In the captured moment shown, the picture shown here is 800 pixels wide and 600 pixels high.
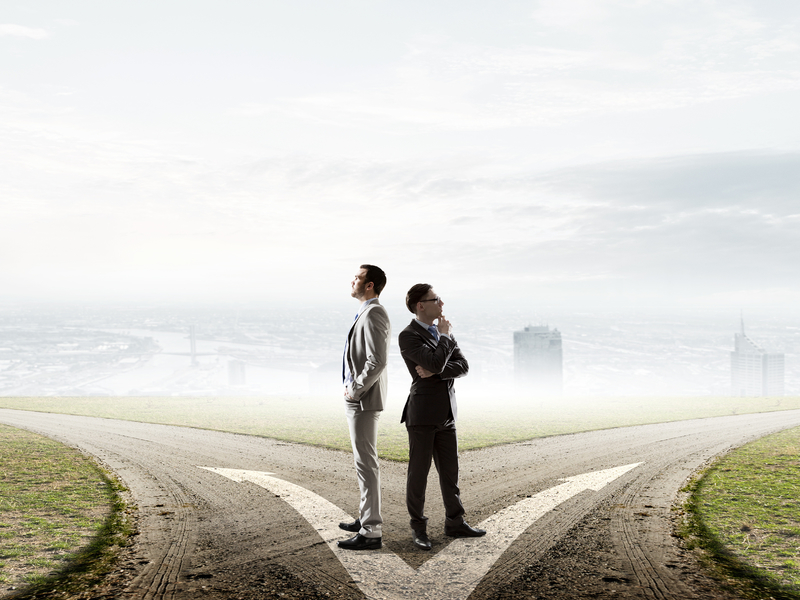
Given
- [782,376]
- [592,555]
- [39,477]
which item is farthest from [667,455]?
[782,376]

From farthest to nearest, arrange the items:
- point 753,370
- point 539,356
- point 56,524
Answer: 1. point 753,370
2. point 539,356
3. point 56,524

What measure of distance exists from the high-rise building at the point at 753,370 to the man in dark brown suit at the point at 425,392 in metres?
186

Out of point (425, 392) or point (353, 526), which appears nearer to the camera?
point (425, 392)

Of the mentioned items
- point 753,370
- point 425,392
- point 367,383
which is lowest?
point 753,370

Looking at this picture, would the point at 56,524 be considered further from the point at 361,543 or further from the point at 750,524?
the point at 750,524

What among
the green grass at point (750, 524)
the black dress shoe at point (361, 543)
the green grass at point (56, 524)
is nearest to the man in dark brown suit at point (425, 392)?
the black dress shoe at point (361, 543)

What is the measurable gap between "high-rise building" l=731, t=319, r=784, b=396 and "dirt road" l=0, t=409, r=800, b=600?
181 metres

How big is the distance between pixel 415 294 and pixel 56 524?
5244 mm

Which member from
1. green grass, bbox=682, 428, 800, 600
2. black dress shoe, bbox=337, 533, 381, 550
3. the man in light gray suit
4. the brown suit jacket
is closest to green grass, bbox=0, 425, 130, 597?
black dress shoe, bbox=337, 533, 381, 550

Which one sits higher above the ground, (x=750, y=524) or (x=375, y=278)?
(x=375, y=278)

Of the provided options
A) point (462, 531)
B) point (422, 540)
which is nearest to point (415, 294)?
point (422, 540)

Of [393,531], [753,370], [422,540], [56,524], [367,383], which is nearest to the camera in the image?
[367,383]

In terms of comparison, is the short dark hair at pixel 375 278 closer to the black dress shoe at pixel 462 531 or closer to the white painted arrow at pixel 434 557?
the white painted arrow at pixel 434 557

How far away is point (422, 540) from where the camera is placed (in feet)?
18.3
